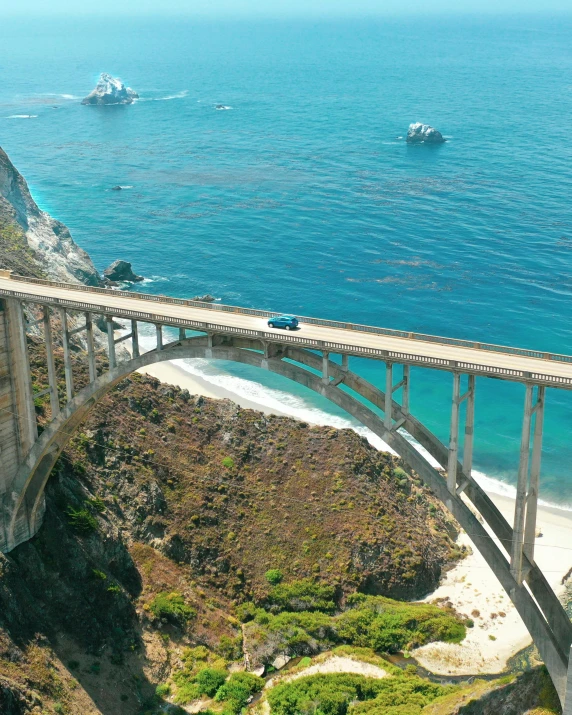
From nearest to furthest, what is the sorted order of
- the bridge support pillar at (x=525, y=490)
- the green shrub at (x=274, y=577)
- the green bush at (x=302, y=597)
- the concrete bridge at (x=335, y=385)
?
the bridge support pillar at (x=525, y=490), the concrete bridge at (x=335, y=385), the green bush at (x=302, y=597), the green shrub at (x=274, y=577)

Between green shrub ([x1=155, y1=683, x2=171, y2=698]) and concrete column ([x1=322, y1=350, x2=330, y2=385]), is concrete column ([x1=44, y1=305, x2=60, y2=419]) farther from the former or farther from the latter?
concrete column ([x1=322, y1=350, x2=330, y2=385])

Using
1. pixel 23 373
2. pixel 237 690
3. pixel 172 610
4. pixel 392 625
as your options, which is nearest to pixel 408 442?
pixel 392 625

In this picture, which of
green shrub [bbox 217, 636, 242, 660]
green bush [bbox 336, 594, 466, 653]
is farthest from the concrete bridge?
green shrub [bbox 217, 636, 242, 660]

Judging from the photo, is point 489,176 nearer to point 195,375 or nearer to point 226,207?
point 226,207

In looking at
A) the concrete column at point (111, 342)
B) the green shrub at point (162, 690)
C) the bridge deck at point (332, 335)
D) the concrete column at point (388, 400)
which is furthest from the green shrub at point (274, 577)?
the concrete column at point (388, 400)

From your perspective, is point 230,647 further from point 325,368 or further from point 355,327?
point 355,327

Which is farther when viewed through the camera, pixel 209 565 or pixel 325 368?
pixel 209 565

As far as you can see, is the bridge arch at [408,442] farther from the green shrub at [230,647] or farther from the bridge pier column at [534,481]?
the green shrub at [230,647]

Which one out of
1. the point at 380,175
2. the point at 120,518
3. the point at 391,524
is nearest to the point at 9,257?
the point at 120,518
